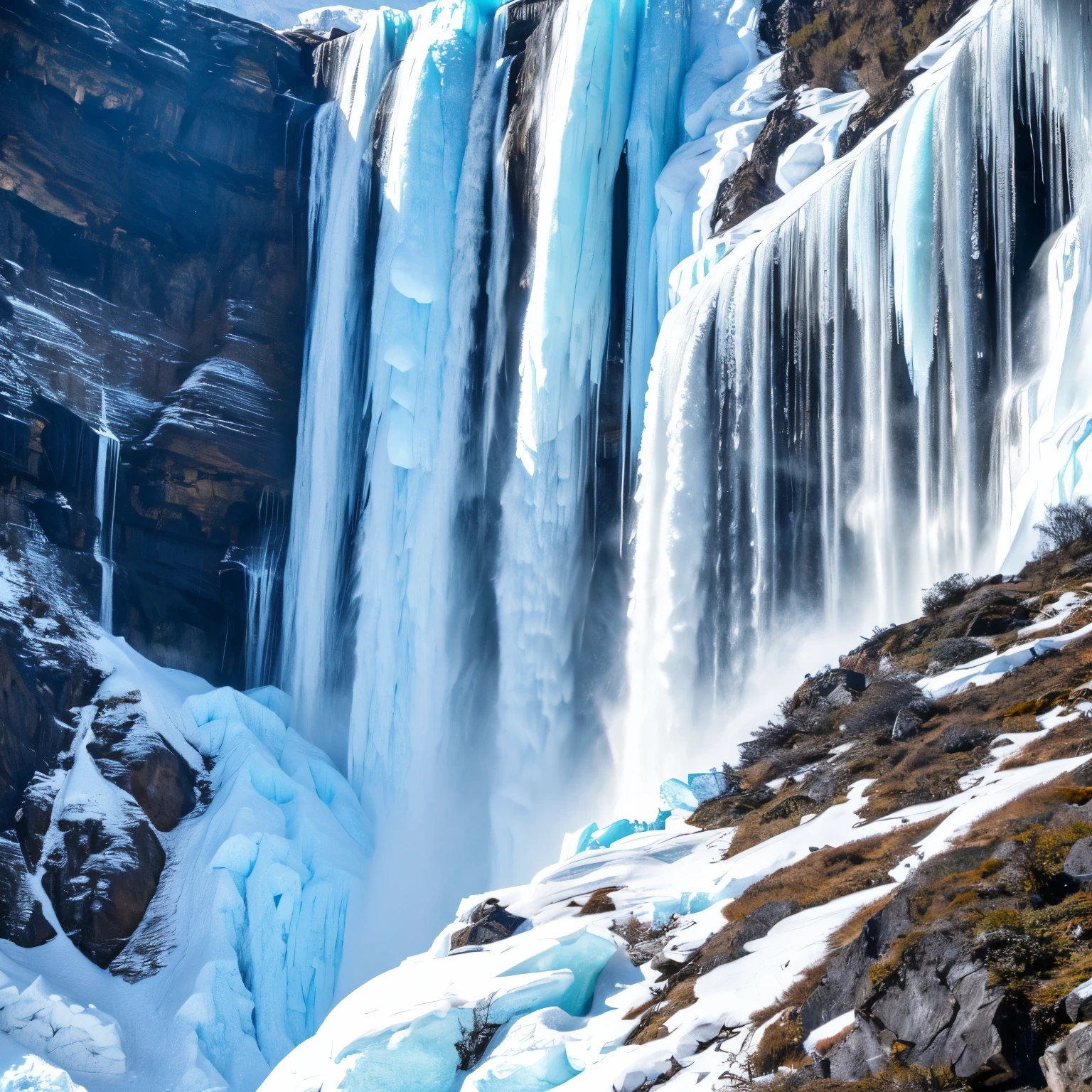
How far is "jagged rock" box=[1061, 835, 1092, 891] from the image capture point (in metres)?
5.20

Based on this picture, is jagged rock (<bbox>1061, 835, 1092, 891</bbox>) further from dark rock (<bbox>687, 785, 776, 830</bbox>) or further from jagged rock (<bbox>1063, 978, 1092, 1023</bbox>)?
dark rock (<bbox>687, 785, 776, 830</bbox>)

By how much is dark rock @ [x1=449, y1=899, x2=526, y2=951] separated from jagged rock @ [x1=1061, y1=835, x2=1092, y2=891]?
194 inches

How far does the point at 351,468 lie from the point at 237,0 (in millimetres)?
54126

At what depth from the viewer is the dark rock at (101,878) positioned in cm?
1895

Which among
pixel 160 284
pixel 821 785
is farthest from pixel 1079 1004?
pixel 160 284

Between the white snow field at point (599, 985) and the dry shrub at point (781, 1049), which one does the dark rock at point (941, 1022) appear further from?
the white snow field at point (599, 985)

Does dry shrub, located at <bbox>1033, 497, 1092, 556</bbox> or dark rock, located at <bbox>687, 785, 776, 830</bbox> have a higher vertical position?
dry shrub, located at <bbox>1033, 497, 1092, 556</bbox>

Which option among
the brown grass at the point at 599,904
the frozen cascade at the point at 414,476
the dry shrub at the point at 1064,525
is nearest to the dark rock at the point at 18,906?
the frozen cascade at the point at 414,476

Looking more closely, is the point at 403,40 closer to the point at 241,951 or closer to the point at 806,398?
the point at 806,398

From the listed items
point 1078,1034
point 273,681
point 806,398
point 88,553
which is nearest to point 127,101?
point 88,553

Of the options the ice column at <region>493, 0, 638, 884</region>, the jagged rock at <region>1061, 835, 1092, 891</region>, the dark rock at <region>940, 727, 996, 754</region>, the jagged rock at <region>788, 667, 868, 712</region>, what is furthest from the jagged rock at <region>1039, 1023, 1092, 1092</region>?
the ice column at <region>493, 0, 638, 884</region>

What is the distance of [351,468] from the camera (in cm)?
2620

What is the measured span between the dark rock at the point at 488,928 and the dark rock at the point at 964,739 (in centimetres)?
367

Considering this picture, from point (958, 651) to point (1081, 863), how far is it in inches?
281
